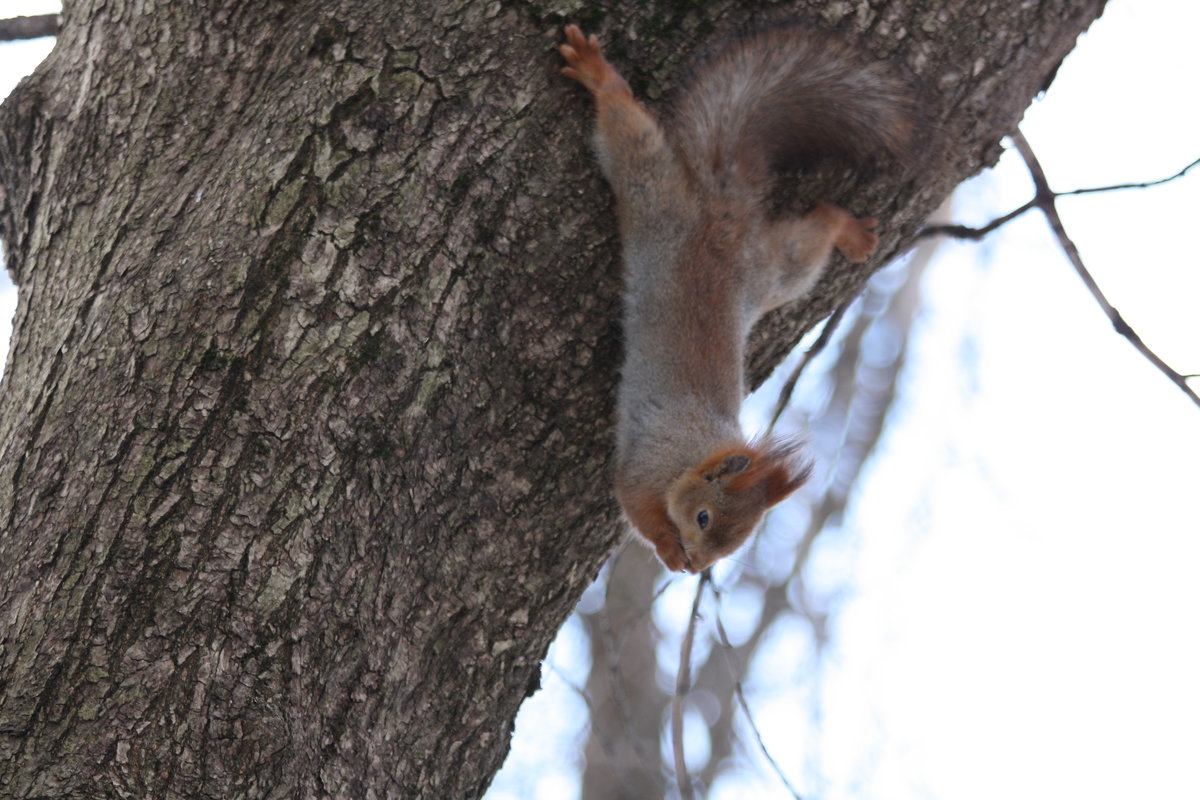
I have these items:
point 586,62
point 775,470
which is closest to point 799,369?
point 775,470

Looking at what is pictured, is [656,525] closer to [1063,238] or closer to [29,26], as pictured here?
[1063,238]

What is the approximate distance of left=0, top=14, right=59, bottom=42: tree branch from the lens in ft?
9.54

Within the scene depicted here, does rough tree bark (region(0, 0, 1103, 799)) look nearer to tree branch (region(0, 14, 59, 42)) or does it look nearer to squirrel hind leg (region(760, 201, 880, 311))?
squirrel hind leg (region(760, 201, 880, 311))

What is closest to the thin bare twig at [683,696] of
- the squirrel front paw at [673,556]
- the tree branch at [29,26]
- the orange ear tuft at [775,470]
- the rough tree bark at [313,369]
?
the squirrel front paw at [673,556]

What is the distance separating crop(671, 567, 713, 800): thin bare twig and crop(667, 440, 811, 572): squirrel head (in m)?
0.09

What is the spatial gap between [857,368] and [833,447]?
76 centimetres

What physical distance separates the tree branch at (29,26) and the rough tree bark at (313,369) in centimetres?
48

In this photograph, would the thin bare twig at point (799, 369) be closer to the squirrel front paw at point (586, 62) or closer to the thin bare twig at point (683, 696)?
the thin bare twig at point (683, 696)

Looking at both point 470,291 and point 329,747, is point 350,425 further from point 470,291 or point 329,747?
point 329,747

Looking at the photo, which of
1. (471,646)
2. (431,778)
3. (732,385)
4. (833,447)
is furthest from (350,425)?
(833,447)

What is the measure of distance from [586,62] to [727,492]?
4.92 feet

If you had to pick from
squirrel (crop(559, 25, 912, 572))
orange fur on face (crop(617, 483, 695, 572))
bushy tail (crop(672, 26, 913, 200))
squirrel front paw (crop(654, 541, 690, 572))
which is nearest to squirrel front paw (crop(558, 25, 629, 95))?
squirrel (crop(559, 25, 912, 572))

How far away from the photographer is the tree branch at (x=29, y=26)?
9.54 feet

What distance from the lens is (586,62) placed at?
220cm
